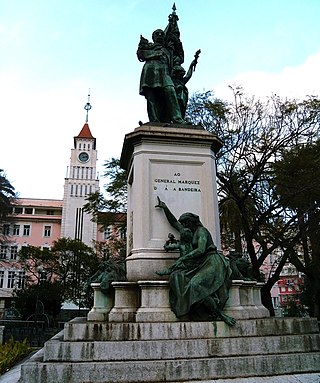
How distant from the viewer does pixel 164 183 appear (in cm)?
696

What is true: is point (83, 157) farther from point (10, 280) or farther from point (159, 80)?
point (159, 80)

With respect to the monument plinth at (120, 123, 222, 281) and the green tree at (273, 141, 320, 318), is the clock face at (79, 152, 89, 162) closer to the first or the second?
the green tree at (273, 141, 320, 318)

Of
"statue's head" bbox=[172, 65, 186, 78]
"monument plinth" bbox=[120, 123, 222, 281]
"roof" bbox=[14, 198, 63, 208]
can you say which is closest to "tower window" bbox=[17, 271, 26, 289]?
"roof" bbox=[14, 198, 63, 208]

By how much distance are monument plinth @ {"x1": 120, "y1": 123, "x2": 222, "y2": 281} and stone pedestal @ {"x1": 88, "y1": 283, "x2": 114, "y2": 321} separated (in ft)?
1.67

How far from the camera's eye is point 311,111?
1661cm

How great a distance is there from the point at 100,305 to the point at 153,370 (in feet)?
5.51

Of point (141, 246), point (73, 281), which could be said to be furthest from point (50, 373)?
point (73, 281)


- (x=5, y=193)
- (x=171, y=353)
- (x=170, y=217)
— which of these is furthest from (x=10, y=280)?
(x=171, y=353)

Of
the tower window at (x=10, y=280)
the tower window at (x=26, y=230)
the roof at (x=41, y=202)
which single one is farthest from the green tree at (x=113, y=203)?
the roof at (x=41, y=202)

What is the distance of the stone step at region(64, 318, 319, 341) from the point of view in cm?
512

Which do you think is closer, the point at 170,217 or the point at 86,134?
the point at 170,217

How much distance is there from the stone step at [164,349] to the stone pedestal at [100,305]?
938 mm

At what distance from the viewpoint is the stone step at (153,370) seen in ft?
14.9

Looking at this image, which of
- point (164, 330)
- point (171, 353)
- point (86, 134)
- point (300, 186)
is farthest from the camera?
point (86, 134)
